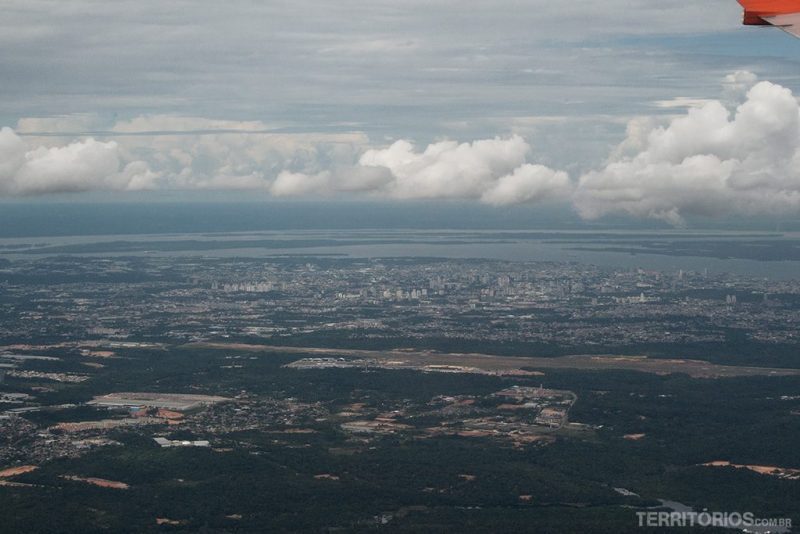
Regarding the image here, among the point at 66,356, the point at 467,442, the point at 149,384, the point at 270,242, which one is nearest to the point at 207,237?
the point at 270,242

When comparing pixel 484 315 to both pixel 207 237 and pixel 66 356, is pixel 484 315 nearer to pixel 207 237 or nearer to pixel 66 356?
pixel 66 356

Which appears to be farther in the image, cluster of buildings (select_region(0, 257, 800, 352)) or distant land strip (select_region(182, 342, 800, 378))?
cluster of buildings (select_region(0, 257, 800, 352))

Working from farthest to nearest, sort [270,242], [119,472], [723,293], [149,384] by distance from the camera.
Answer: [270,242], [723,293], [149,384], [119,472]

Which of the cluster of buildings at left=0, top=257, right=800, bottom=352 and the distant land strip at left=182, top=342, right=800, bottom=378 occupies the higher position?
the cluster of buildings at left=0, top=257, right=800, bottom=352

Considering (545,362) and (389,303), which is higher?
(389,303)

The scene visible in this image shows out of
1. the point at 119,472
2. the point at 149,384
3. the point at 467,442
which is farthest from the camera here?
the point at 149,384

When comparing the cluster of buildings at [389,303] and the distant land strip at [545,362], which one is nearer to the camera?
the distant land strip at [545,362]

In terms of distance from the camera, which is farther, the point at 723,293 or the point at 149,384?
the point at 723,293

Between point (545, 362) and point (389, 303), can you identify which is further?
point (389, 303)

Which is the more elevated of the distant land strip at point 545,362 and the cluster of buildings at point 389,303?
the cluster of buildings at point 389,303
